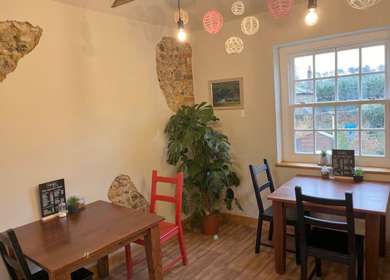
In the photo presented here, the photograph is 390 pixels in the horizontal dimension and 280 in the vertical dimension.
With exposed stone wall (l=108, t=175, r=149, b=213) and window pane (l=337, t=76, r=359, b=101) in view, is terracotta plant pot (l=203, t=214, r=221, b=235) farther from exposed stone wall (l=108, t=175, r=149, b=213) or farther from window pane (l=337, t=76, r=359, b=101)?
window pane (l=337, t=76, r=359, b=101)

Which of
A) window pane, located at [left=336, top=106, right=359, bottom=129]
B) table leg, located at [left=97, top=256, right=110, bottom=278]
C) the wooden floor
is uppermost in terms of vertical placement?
window pane, located at [left=336, top=106, right=359, bottom=129]

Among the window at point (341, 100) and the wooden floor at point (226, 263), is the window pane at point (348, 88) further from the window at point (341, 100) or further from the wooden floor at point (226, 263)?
the wooden floor at point (226, 263)

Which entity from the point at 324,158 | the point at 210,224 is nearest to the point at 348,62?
the point at 324,158

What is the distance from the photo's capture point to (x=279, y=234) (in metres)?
2.61

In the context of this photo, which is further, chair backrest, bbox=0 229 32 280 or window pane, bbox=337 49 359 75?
window pane, bbox=337 49 359 75

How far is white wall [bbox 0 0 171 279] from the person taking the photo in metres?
2.29

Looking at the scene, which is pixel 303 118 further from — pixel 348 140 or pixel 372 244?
pixel 372 244

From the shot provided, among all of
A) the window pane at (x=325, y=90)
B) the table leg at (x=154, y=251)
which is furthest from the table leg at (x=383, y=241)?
the table leg at (x=154, y=251)

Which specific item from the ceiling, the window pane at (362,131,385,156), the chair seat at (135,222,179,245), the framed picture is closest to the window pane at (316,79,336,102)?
the window pane at (362,131,385,156)

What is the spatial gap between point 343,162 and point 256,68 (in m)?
1.34

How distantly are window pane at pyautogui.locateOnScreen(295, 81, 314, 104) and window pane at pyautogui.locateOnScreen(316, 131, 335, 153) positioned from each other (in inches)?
14.6

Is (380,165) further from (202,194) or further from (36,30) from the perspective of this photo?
(36,30)

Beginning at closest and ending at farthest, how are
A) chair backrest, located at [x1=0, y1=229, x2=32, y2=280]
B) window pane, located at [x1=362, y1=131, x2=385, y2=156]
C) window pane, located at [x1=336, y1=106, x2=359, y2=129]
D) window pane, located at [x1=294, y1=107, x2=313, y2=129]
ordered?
chair backrest, located at [x1=0, y1=229, x2=32, y2=280]
window pane, located at [x1=362, y1=131, x2=385, y2=156]
window pane, located at [x1=336, y1=106, x2=359, y2=129]
window pane, located at [x1=294, y1=107, x2=313, y2=129]

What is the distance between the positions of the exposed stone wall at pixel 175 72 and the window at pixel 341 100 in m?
1.26
